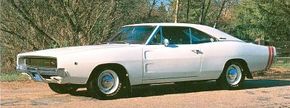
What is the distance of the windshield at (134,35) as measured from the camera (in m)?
11.1

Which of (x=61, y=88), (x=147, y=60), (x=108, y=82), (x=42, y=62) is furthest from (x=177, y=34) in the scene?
(x=42, y=62)

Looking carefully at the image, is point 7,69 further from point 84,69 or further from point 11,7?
point 84,69

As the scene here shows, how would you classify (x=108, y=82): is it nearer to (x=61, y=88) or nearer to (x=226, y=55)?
→ (x=61, y=88)

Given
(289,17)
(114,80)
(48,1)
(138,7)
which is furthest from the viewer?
(289,17)

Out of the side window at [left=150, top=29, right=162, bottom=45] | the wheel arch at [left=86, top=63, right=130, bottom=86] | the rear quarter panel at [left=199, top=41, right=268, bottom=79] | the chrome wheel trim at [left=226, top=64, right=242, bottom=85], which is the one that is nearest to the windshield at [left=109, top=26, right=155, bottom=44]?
the side window at [left=150, top=29, right=162, bottom=45]

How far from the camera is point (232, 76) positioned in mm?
12289

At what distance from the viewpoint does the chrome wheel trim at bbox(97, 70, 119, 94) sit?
10.2 meters

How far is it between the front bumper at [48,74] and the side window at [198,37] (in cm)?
301

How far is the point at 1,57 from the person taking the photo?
20.3 m

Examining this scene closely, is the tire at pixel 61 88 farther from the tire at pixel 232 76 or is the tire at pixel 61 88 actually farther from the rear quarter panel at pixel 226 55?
the tire at pixel 232 76

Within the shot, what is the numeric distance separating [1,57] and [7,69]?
24.4 inches

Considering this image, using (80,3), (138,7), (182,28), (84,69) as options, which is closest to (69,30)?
(80,3)

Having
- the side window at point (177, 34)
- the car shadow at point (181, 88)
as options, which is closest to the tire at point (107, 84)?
the car shadow at point (181, 88)

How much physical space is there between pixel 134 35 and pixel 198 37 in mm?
1368
